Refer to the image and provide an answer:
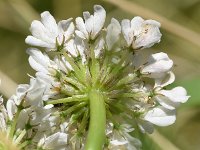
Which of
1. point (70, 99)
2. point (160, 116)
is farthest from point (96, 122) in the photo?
point (160, 116)

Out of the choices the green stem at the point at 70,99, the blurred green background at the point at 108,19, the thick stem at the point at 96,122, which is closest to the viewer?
the thick stem at the point at 96,122

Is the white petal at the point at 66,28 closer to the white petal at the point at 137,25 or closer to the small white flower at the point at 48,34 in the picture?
the small white flower at the point at 48,34

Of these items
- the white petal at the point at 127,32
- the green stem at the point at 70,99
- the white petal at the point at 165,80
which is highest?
the white petal at the point at 127,32

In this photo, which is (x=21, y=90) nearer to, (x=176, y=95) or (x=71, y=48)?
(x=71, y=48)

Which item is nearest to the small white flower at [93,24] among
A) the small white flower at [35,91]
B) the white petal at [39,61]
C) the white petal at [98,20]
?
the white petal at [98,20]

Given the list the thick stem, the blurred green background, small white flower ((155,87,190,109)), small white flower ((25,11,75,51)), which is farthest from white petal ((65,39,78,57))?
the blurred green background

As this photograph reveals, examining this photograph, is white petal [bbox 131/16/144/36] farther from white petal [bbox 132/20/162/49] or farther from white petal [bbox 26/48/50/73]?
white petal [bbox 26/48/50/73]

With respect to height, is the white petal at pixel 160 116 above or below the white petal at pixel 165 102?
below

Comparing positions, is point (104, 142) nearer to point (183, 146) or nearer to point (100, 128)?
point (100, 128)
